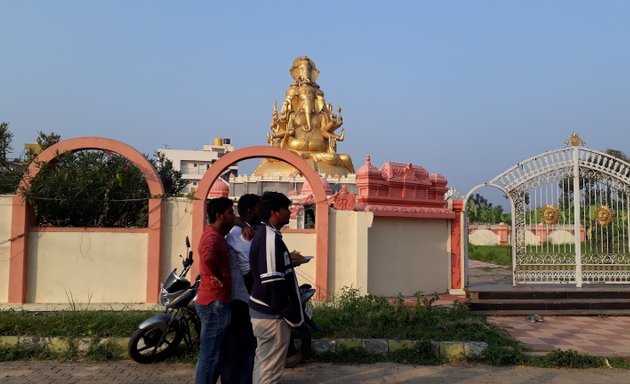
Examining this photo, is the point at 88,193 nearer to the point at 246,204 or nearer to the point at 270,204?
the point at 246,204

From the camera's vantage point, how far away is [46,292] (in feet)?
29.2

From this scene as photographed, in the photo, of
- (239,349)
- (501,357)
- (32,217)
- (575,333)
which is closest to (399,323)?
(501,357)

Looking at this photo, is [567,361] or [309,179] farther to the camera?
[309,179]

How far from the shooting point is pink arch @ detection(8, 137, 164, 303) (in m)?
8.73

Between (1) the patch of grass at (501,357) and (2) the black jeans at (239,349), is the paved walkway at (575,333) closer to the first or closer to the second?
(1) the patch of grass at (501,357)

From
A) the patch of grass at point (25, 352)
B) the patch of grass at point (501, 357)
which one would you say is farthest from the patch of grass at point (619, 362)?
the patch of grass at point (25, 352)

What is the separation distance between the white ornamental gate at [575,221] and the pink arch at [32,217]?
6194 mm

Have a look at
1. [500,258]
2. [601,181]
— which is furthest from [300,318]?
[500,258]

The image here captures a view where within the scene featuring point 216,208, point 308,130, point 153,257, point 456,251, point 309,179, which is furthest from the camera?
point 308,130

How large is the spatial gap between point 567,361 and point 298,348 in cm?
289

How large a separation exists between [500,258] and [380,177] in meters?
14.4

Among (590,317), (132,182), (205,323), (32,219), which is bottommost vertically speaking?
(590,317)

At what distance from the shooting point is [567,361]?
5.96 m

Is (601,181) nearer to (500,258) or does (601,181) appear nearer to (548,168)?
(548,168)
